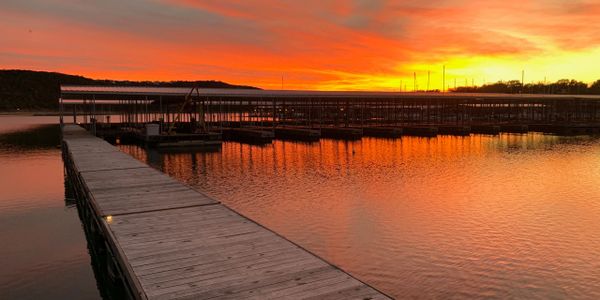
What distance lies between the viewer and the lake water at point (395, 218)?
12.0m

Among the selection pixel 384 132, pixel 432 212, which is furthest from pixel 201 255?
pixel 384 132

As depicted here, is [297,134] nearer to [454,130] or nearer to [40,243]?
[454,130]

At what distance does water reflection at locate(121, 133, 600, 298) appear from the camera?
12094 millimetres

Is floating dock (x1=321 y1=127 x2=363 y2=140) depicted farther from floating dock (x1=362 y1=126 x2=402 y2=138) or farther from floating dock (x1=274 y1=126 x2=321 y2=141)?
floating dock (x1=274 y1=126 x2=321 y2=141)

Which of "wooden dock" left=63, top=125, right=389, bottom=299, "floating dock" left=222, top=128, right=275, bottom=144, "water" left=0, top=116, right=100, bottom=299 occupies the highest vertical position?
"floating dock" left=222, top=128, right=275, bottom=144

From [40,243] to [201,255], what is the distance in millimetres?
9352

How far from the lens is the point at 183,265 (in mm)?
8570

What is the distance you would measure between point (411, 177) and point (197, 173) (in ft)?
46.6

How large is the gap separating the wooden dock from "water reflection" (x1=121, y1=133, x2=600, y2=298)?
3.61 m

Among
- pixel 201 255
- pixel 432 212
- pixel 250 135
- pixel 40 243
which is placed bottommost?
pixel 40 243

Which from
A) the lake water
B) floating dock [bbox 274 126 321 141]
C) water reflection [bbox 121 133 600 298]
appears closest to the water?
the lake water

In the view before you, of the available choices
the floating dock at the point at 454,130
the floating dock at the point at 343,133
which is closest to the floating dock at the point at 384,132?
the floating dock at the point at 343,133

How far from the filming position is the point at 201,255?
915 centimetres

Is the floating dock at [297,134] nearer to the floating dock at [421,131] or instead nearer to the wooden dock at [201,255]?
the floating dock at [421,131]
